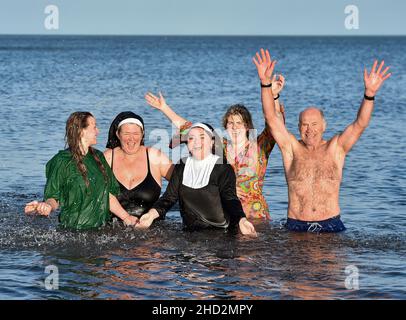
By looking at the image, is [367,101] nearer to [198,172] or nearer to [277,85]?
[277,85]

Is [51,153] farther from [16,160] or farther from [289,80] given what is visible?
[289,80]

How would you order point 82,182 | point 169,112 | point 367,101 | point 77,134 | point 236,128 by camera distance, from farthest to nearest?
point 169,112, point 236,128, point 82,182, point 77,134, point 367,101

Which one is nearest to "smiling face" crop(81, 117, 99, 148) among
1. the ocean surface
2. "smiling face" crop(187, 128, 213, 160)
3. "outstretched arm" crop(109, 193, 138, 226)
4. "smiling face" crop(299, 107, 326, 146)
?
"outstretched arm" crop(109, 193, 138, 226)

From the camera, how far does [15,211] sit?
13.4 m

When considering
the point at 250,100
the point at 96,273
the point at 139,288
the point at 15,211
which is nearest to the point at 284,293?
the point at 139,288

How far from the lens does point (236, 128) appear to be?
1077 centimetres

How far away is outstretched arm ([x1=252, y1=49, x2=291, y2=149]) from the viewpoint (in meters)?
9.88

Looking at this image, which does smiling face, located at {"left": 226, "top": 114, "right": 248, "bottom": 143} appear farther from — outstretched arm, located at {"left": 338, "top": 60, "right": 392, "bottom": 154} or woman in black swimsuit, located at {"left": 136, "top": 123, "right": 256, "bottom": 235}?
outstretched arm, located at {"left": 338, "top": 60, "right": 392, "bottom": 154}

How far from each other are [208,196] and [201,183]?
0.18m

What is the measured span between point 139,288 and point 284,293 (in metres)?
1.54

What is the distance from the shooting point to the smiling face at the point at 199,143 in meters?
10.0

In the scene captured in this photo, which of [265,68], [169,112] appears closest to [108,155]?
[169,112]

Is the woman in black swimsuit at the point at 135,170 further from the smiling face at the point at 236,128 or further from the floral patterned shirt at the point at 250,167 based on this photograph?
the smiling face at the point at 236,128

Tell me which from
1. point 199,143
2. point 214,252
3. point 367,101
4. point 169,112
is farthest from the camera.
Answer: point 169,112
